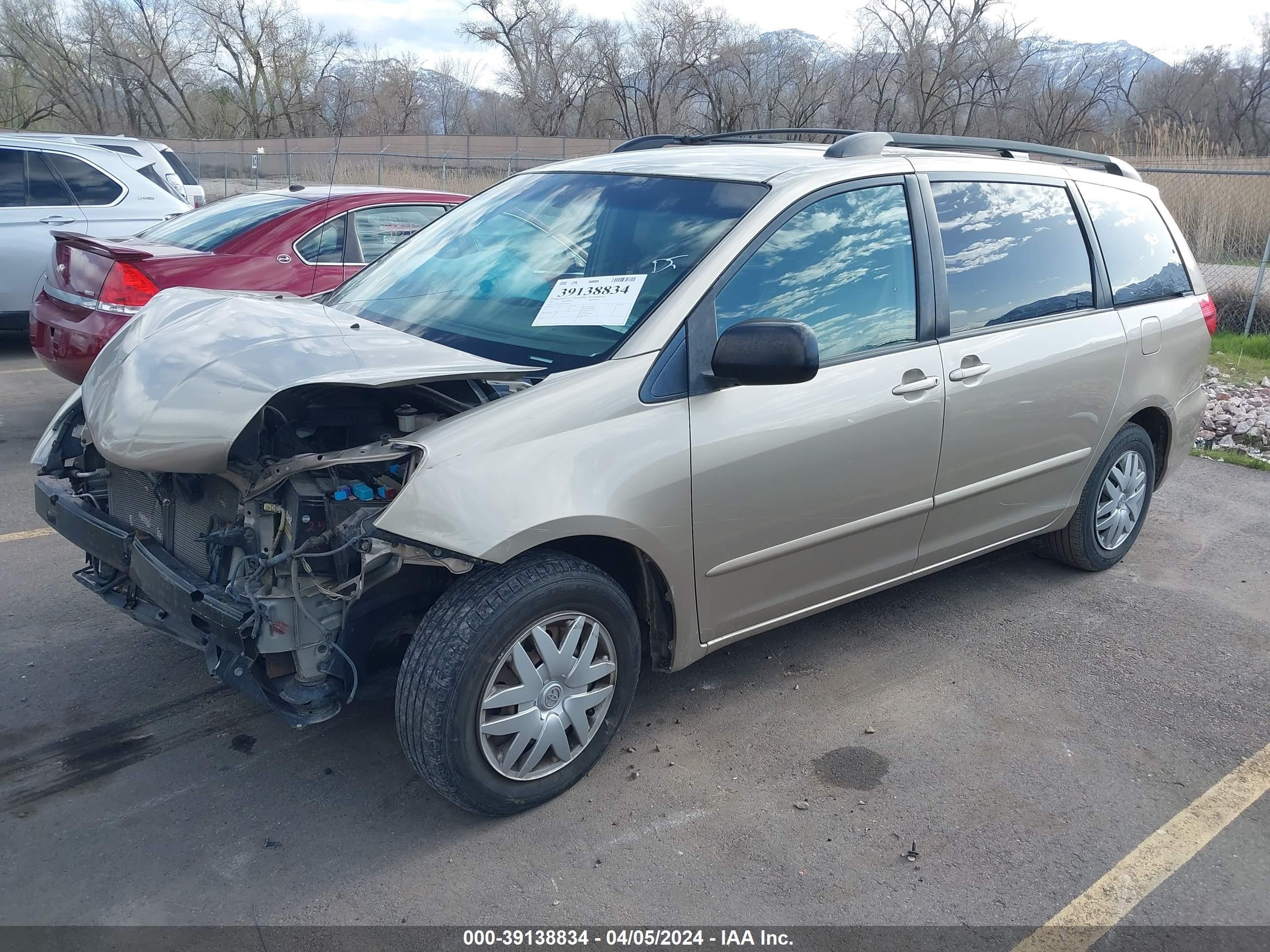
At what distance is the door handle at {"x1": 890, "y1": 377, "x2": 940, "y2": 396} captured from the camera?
3562mm

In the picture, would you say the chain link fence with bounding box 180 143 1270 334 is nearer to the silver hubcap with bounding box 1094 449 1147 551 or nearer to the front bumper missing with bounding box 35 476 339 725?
the silver hubcap with bounding box 1094 449 1147 551

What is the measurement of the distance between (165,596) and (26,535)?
99.5 inches

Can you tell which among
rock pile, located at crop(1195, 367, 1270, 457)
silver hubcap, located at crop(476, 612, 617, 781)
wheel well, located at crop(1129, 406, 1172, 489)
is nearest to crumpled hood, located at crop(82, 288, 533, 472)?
silver hubcap, located at crop(476, 612, 617, 781)

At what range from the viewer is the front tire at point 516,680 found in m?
2.77

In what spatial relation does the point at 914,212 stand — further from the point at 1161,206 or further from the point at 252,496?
the point at 252,496

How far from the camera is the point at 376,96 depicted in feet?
150

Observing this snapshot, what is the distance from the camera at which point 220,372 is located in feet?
9.54

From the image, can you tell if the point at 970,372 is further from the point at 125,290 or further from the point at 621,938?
the point at 125,290

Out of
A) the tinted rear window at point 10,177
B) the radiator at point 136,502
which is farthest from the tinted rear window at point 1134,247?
the tinted rear window at point 10,177

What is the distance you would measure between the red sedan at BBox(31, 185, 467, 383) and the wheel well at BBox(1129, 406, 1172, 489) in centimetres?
460

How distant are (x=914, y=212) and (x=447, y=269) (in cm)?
171

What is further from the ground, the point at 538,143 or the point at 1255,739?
the point at 538,143

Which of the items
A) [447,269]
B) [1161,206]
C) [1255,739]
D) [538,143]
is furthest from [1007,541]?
[538,143]

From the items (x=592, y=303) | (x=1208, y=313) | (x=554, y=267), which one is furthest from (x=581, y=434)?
(x=1208, y=313)
